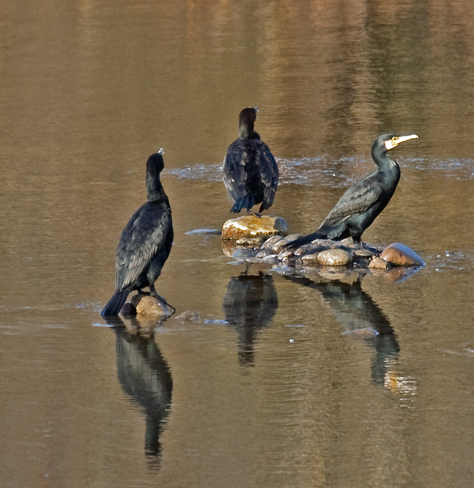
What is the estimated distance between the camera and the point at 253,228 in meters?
12.1

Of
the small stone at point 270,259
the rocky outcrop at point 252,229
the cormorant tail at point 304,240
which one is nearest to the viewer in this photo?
the cormorant tail at point 304,240

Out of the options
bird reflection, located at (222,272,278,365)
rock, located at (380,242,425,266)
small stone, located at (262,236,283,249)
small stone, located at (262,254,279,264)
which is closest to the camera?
bird reflection, located at (222,272,278,365)

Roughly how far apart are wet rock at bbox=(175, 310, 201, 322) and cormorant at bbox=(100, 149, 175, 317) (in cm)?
28

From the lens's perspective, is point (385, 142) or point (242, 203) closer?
point (385, 142)

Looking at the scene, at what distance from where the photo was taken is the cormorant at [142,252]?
9461mm

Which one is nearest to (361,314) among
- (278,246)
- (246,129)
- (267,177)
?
(278,246)

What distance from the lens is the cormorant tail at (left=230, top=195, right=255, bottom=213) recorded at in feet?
39.7

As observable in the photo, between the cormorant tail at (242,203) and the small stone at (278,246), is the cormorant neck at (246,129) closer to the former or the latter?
the cormorant tail at (242,203)

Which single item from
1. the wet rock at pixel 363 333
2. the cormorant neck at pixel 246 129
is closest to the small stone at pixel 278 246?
the cormorant neck at pixel 246 129

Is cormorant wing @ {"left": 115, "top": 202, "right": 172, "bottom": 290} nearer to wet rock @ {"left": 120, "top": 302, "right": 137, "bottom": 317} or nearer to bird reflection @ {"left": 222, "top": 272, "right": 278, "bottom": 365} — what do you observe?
wet rock @ {"left": 120, "top": 302, "right": 137, "bottom": 317}

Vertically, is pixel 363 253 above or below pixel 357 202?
below

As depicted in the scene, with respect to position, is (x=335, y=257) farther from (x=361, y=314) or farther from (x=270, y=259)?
(x=361, y=314)

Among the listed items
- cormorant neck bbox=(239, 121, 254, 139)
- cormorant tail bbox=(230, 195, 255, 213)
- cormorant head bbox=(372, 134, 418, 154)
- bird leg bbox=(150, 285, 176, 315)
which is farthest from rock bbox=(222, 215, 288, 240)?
bird leg bbox=(150, 285, 176, 315)

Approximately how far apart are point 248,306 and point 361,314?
36.5 inches
